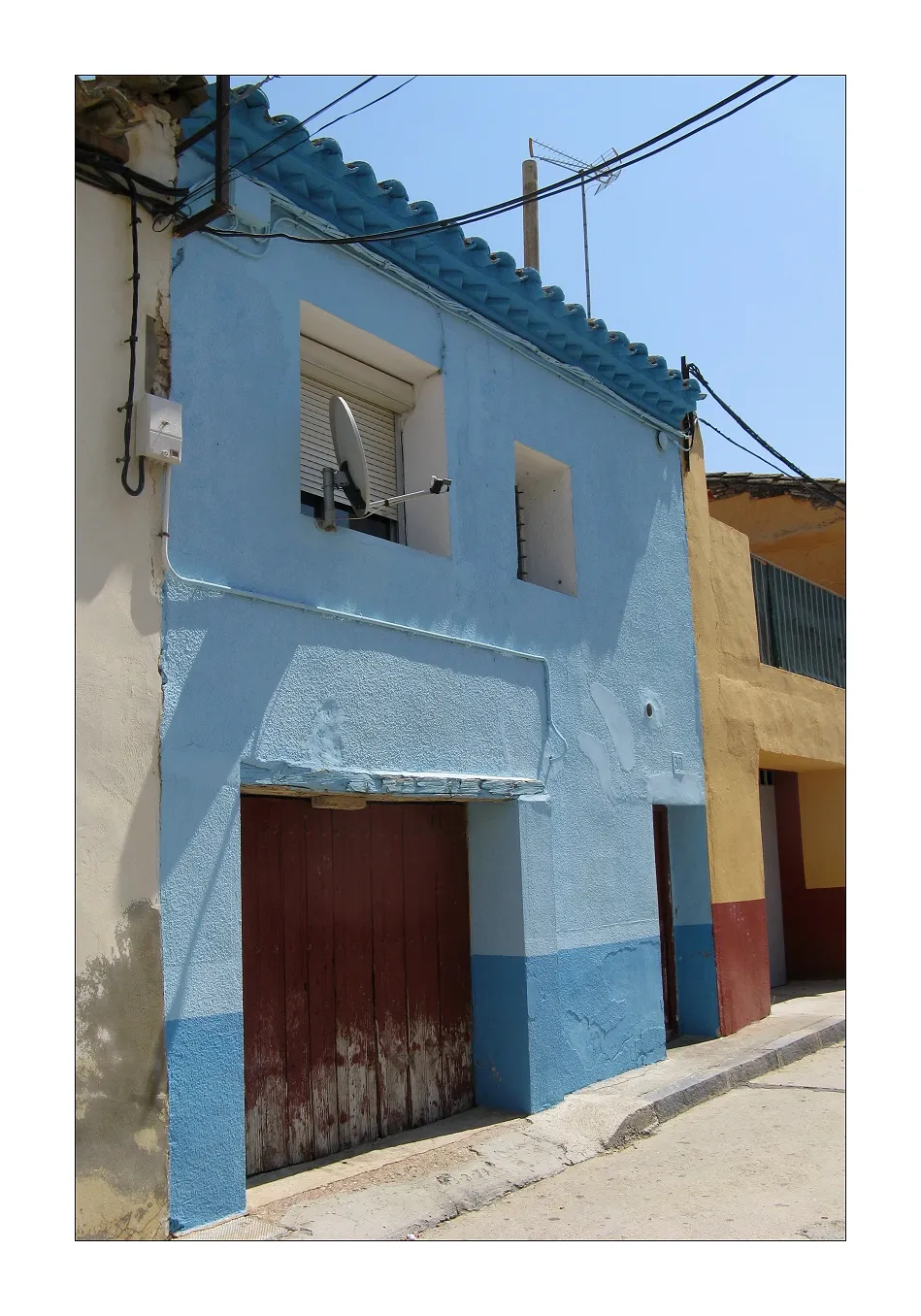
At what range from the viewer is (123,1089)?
15.4 feet

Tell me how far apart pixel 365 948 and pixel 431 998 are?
659mm

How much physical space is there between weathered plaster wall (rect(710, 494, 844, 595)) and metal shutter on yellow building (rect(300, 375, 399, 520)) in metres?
8.68

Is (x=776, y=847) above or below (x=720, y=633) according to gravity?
below

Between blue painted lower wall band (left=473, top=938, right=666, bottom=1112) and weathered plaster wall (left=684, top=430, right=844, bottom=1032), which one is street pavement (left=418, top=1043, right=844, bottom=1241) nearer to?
blue painted lower wall band (left=473, top=938, right=666, bottom=1112)

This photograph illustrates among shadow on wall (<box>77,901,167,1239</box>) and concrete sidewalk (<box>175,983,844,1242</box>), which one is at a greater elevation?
shadow on wall (<box>77,901,167,1239</box>)

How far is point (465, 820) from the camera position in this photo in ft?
24.0

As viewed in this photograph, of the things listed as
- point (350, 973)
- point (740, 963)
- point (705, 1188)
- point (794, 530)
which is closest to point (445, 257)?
point (350, 973)

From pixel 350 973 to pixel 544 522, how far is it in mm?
3543

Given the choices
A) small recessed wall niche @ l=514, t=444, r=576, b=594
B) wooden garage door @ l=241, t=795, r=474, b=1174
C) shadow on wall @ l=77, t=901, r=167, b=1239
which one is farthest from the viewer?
small recessed wall niche @ l=514, t=444, r=576, b=594

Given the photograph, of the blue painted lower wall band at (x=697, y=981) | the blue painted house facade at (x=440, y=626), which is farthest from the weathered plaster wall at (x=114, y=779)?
the blue painted lower wall band at (x=697, y=981)

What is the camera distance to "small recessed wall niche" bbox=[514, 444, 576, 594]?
820 cm

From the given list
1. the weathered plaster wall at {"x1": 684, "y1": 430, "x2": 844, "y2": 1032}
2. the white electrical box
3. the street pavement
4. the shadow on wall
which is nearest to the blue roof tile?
the weathered plaster wall at {"x1": 684, "y1": 430, "x2": 844, "y2": 1032}
